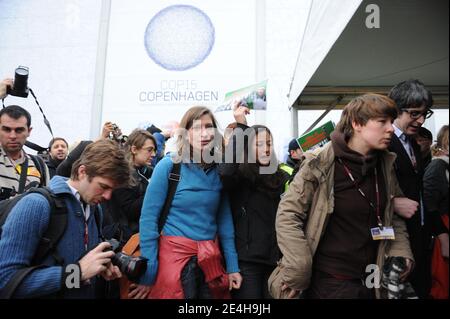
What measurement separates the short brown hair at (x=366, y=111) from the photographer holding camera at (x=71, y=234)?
0.98 metres

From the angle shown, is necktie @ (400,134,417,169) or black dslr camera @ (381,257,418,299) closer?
black dslr camera @ (381,257,418,299)

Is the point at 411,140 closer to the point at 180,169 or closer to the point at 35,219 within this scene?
the point at 180,169

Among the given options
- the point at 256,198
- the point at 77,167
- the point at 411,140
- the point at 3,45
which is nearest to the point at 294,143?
the point at 256,198

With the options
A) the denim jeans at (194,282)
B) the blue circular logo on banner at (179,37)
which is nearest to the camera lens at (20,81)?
the denim jeans at (194,282)

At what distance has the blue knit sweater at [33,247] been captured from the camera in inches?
43.1

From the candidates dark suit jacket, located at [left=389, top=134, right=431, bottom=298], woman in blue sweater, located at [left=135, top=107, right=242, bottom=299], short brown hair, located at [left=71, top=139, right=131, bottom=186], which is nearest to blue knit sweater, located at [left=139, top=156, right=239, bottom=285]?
woman in blue sweater, located at [left=135, top=107, right=242, bottom=299]

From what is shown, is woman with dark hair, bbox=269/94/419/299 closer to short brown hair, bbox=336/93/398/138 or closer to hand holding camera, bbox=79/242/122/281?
short brown hair, bbox=336/93/398/138

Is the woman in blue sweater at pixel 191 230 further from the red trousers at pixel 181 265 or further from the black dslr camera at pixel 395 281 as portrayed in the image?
the black dslr camera at pixel 395 281

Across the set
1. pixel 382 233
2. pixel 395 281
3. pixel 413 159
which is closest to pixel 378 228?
pixel 382 233

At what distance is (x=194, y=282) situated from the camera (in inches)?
61.6

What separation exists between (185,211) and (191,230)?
0.32 feet

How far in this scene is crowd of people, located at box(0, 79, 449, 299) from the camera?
116cm

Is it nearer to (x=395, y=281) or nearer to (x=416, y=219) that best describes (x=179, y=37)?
(x=416, y=219)
